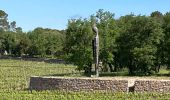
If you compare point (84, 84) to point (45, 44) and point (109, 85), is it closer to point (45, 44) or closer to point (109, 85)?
point (109, 85)

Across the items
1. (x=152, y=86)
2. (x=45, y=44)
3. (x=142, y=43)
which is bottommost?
(x=152, y=86)

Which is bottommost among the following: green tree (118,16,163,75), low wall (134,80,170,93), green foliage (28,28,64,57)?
low wall (134,80,170,93)

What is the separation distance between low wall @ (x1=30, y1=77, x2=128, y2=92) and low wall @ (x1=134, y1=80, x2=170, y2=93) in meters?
0.70

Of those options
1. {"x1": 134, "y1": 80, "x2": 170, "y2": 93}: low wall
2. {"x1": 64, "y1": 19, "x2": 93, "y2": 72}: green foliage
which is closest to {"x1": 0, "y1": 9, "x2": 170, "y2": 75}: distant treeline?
{"x1": 64, "y1": 19, "x2": 93, "y2": 72}: green foliage

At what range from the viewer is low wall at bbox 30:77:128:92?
27281 millimetres

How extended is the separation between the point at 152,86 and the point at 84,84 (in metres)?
3.85

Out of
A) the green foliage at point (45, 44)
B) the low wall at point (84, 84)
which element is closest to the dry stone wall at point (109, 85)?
the low wall at point (84, 84)

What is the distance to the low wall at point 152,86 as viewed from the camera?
88.7ft

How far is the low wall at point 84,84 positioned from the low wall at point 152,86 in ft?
2.29

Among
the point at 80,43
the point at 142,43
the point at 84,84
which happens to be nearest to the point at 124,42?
the point at 142,43

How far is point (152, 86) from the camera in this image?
27.2 meters

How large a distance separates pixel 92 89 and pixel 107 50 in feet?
67.5

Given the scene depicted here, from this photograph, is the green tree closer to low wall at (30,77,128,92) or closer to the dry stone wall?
the dry stone wall

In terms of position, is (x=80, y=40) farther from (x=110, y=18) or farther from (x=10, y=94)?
(x=10, y=94)
